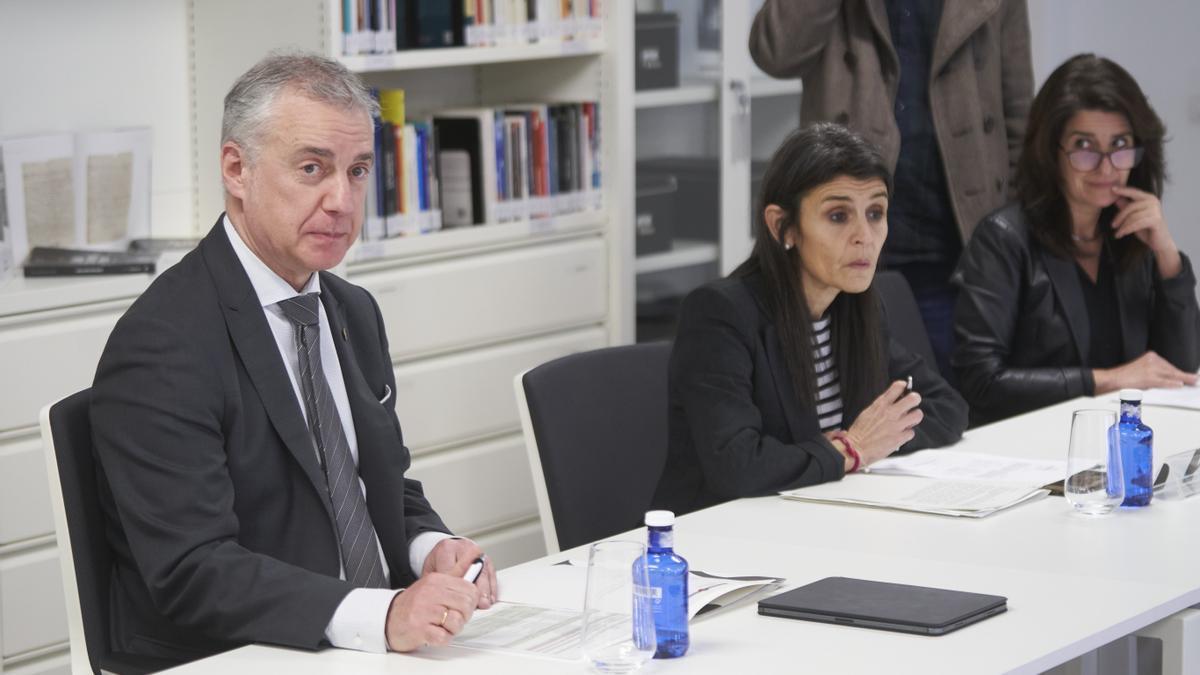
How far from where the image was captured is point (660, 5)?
4.55 m

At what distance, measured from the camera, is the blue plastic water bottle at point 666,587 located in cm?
171

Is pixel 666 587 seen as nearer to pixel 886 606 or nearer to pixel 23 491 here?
pixel 886 606

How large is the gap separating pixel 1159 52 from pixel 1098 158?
2547 millimetres

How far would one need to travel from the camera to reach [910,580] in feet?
6.64

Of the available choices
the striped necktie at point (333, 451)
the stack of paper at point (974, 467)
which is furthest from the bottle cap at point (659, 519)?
the stack of paper at point (974, 467)

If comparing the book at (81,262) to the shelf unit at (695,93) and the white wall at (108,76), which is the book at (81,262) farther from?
the shelf unit at (695,93)

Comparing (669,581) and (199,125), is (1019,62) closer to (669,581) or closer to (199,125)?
(199,125)

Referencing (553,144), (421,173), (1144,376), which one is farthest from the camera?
(553,144)

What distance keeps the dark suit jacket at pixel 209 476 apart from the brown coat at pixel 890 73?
187 cm

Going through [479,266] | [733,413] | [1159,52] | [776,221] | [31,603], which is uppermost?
[1159,52]

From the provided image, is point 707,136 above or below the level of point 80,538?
above

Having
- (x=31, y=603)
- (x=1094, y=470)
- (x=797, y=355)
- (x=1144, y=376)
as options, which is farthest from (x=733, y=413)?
(x=31, y=603)

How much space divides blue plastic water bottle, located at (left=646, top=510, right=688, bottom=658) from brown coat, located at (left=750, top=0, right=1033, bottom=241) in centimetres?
215

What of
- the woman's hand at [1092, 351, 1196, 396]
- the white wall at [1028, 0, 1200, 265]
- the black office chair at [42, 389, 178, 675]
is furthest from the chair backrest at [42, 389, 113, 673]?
the white wall at [1028, 0, 1200, 265]
